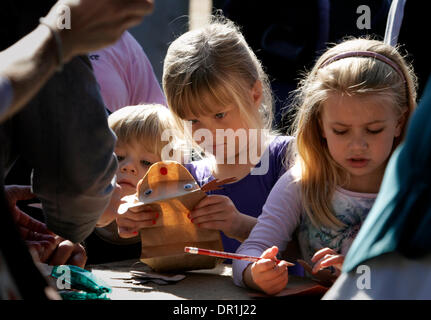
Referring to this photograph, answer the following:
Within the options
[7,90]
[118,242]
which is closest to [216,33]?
[118,242]

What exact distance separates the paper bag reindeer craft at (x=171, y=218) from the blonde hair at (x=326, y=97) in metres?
0.24

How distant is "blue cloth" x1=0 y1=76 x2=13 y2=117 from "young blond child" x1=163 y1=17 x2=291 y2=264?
3.14 ft

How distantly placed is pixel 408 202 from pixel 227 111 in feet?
3.31

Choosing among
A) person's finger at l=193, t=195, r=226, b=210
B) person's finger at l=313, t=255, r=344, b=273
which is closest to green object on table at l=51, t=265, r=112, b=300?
person's finger at l=193, t=195, r=226, b=210

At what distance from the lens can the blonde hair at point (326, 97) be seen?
1.52 meters

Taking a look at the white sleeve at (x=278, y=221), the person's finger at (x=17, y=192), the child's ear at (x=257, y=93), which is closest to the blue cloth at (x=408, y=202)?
Answer: the white sleeve at (x=278, y=221)

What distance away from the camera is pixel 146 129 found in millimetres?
2016

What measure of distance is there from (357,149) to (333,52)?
0.30m

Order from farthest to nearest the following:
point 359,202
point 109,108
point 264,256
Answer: point 109,108 < point 359,202 < point 264,256

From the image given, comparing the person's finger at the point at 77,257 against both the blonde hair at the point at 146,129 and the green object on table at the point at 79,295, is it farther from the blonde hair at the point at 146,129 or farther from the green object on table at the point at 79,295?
the blonde hair at the point at 146,129
